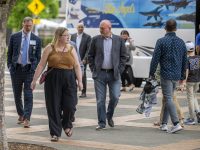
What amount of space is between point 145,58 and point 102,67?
9.13 m

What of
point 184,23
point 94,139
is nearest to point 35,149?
point 94,139

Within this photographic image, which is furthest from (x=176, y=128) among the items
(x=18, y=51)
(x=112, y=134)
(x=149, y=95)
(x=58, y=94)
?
(x=18, y=51)

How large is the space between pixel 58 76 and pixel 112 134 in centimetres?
152

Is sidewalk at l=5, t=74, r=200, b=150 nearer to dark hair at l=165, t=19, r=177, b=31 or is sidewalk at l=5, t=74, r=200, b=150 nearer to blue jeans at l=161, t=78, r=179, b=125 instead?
blue jeans at l=161, t=78, r=179, b=125

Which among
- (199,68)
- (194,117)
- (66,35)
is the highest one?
(66,35)

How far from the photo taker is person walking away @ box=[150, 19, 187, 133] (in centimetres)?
1105

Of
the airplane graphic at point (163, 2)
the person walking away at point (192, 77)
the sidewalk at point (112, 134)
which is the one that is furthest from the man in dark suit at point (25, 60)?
the airplane graphic at point (163, 2)

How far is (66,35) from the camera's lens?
10.2 m

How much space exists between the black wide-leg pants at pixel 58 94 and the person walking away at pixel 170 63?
158 cm

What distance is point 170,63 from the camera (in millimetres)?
11070

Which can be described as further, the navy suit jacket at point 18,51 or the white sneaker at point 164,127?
the navy suit jacket at point 18,51

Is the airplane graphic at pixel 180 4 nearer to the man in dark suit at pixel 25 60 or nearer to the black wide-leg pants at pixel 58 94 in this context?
the man in dark suit at pixel 25 60

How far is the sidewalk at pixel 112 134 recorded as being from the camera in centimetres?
963

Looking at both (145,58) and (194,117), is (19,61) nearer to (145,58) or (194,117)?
(194,117)
